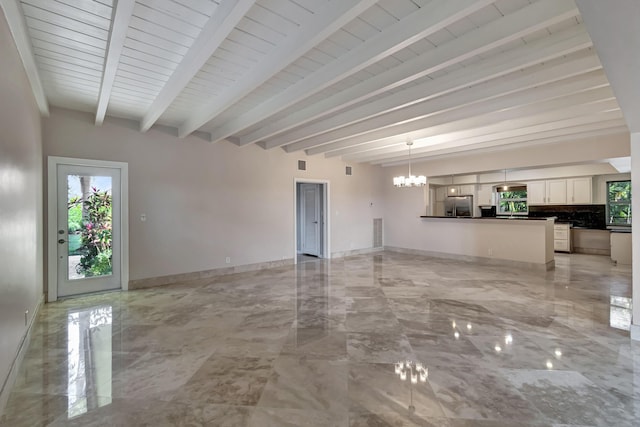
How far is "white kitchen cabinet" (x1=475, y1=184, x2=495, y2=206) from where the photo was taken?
9562 millimetres

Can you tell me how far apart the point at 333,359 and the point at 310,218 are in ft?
19.4

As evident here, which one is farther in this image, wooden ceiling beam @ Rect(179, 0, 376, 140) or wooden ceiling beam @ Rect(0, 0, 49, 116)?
wooden ceiling beam @ Rect(0, 0, 49, 116)

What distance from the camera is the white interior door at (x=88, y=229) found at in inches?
172

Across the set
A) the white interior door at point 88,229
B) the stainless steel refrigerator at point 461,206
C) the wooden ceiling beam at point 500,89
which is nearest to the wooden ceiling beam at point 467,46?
the wooden ceiling beam at point 500,89

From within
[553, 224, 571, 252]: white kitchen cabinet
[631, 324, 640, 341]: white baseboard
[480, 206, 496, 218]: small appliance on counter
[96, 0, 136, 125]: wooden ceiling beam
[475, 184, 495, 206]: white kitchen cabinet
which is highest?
[96, 0, 136, 125]: wooden ceiling beam

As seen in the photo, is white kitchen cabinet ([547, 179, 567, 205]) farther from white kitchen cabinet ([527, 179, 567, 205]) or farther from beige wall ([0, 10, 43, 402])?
beige wall ([0, 10, 43, 402])

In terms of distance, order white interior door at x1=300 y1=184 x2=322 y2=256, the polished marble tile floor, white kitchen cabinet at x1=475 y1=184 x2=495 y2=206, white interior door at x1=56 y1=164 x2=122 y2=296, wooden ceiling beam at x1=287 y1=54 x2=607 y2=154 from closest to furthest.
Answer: the polished marble tile floor → wooden ceiling beam at x1=287 y1=54 x2=607 y2=154 → white interior door at x1=56 y1=164 x2=122 y2=296 → white interior door at x1=300 y1=184 x2=322 y2=256 → white kitchen cabinet at x1=475 y1=184 x2=495 y2=206

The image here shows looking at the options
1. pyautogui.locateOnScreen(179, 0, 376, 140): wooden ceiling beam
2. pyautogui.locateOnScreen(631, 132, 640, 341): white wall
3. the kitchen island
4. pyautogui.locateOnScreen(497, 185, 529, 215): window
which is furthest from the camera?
pyautogui.locateOnScreen(497, 185, 529, 215): window

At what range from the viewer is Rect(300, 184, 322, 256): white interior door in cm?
811

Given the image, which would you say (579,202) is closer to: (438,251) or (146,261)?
(438,251)

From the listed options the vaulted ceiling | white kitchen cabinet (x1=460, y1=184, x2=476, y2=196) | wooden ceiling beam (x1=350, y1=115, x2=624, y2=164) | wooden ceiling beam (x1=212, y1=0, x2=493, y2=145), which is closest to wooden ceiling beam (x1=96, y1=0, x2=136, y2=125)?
the vaulted ceiling

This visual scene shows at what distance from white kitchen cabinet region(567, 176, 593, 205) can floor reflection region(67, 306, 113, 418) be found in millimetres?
11066

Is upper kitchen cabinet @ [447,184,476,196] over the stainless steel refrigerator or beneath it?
over

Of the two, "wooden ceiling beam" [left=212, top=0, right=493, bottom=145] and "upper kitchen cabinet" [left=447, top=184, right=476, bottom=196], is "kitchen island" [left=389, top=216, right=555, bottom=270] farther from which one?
"wooden ceiling beam" [left=212, top=0, right=493, bottom=145]
